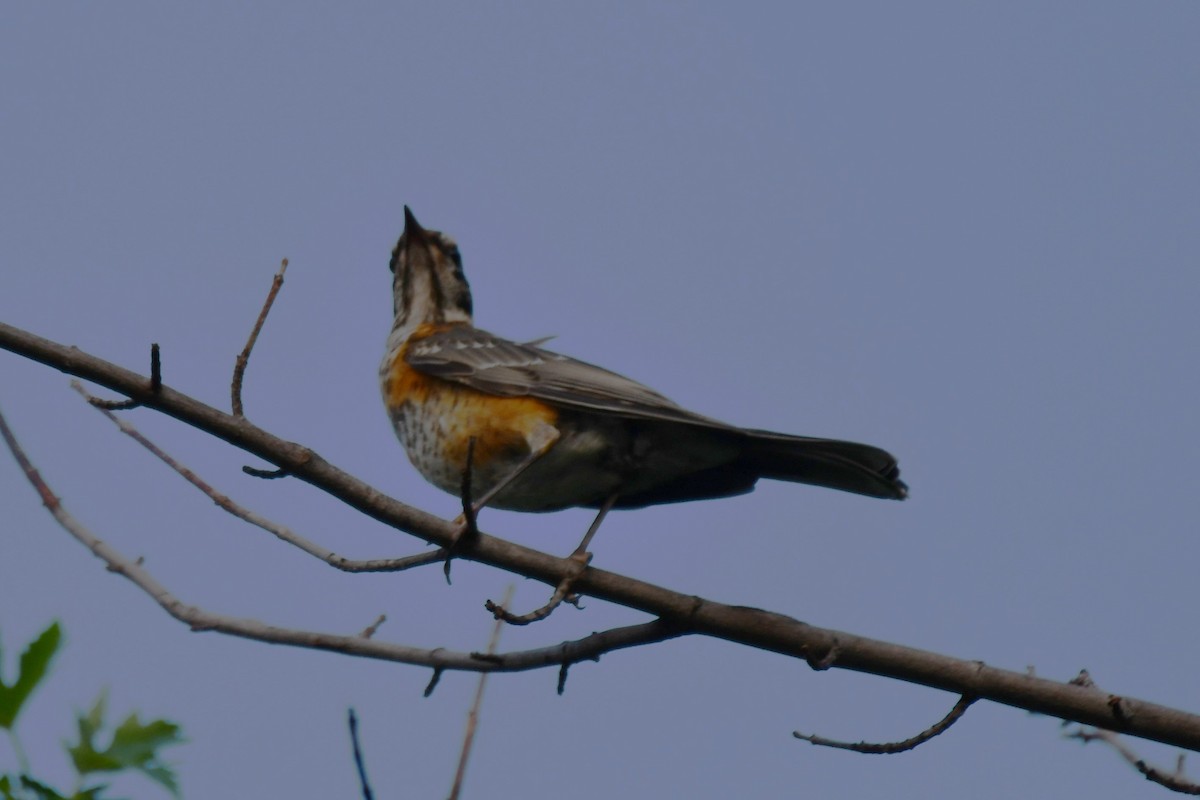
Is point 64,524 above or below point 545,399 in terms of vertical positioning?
below

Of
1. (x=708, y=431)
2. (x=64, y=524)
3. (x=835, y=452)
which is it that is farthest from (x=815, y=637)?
(x=64, y=524)

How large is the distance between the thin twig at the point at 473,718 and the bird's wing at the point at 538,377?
1.29 metres

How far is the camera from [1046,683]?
447cm

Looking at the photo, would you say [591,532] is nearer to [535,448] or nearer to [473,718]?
[535,448]

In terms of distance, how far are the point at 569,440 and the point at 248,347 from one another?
2154mm

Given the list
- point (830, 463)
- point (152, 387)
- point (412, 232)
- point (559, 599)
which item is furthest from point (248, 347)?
point (412, 232)

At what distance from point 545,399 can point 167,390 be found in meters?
2.37

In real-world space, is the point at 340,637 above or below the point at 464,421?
below

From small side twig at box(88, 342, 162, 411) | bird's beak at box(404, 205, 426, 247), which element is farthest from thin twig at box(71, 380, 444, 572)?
bird's beak at box(404, 205, 426, 247)

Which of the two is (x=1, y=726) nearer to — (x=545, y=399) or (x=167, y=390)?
(x=167, y=390)

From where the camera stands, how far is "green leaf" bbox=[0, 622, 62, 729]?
2.80m

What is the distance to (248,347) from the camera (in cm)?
447

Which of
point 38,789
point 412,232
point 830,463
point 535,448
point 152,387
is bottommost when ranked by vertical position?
point 38,789

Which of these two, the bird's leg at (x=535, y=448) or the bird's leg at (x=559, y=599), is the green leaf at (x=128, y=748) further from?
the bird's leg at (x=535, y=448)
